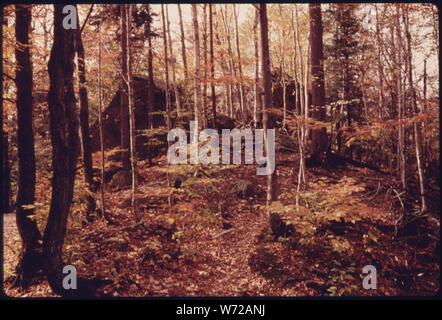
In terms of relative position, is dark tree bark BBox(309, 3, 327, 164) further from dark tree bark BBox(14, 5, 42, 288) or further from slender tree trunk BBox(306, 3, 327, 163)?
dark tree bark BBox(14, 5, 42, 288)

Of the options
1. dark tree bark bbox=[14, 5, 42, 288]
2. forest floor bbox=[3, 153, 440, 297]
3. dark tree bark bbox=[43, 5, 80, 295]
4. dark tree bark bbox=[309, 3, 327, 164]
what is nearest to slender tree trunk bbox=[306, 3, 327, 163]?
dark tree bark bbox=[309, 3, 327, 164]

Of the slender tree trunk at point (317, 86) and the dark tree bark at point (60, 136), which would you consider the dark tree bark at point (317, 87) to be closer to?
the slender tree trunk at point (317, 86)

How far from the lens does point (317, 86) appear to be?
7.25 meters

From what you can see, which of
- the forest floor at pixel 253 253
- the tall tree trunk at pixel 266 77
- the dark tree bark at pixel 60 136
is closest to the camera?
the dark tree bark at pixel 60 136

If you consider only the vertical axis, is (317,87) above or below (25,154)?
above

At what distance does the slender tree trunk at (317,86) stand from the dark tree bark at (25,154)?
7111 millimetres

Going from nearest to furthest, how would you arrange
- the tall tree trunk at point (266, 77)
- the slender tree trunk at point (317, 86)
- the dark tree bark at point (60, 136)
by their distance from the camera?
the dark tree bark at point (60, 136), the tall tree trunk at point (266, 77), the slender tree trunk at point (317, 86)

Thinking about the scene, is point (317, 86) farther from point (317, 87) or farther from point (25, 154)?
point (25, 154)

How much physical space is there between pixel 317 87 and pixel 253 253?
5.67 metres

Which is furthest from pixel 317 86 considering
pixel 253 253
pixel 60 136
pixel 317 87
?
pixel 60 136

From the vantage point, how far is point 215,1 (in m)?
3.60

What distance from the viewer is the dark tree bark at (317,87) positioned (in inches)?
277

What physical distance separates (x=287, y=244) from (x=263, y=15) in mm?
4876

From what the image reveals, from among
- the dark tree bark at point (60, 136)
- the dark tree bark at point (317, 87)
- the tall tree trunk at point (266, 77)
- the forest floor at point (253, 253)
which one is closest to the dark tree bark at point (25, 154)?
the forest floor at point (253, 253)
